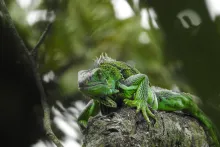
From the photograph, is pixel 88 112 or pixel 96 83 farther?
pixel 88 112

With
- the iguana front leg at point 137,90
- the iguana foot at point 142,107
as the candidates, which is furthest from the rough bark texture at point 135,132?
the iguana front leg at point 137,90

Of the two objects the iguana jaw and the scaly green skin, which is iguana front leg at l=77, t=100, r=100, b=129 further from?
the iguana jaw

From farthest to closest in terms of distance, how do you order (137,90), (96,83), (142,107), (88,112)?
(88,112) → (137,90) → (96,83) → (142,107)

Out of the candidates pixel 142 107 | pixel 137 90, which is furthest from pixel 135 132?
pixel 137 90

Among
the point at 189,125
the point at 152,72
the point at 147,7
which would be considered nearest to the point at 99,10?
the point at 152,72

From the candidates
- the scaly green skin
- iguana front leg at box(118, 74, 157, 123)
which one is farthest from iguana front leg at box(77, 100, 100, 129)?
iguana front leg at box(118, 74, 157, 123)

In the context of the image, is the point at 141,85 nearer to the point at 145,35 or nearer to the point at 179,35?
the point at 179,35

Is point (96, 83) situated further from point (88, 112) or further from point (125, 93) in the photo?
point (88, 112)

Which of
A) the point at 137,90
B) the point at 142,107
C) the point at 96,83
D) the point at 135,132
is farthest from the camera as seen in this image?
the point at 137,90
